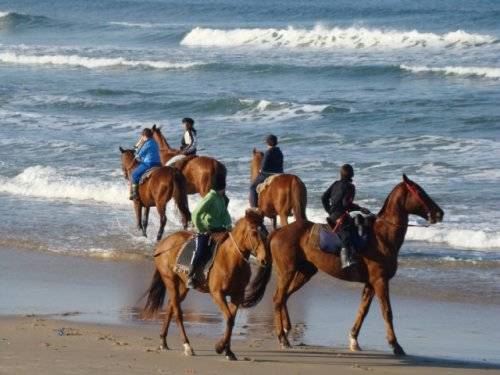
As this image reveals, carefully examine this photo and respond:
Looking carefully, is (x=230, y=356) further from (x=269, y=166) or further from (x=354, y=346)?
(x=269, y=166)

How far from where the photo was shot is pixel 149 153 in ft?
65.7

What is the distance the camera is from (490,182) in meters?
23.2

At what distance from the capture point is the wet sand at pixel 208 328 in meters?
11.9

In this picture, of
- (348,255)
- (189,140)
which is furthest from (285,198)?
(348,255)

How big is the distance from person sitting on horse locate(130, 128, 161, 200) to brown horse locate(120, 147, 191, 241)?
0.14m

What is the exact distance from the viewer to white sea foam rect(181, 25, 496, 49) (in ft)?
158

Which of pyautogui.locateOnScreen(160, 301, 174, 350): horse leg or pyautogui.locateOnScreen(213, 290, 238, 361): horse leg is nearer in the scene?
pyautogui.locateOnScreen(213, 290, 238, 361): horse leg

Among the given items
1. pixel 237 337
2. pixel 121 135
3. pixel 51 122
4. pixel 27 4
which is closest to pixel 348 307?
pixel 237 337

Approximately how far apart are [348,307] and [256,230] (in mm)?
4123

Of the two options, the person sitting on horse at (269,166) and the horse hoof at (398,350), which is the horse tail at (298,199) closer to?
the person sitting on horse at (269,166)

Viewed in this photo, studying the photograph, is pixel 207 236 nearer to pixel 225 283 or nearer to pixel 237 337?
pixel 225 283

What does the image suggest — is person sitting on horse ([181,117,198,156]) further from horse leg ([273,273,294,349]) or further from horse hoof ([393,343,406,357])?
horse hoof ([393,343,406,357])

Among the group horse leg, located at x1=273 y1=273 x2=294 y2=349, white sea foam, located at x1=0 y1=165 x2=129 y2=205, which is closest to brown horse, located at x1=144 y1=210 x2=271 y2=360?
horse leg, located at x1=273 y1=273 x2=294 y2=349

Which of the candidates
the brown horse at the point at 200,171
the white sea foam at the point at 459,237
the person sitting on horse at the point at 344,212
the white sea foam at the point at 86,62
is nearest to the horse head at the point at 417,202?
the person sitting on horse at the point at 344,212
